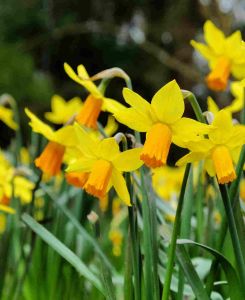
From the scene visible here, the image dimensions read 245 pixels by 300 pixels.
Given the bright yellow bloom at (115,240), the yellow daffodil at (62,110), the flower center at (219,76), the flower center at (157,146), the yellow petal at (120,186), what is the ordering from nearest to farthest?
the flower center at (157,146) < the yellow petal at (120,186) < the flower center at (219,76) < the bright yellow bloom at (115,240) < the yellow daffodil at (62,110)

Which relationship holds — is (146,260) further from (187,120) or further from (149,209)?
(187,120)

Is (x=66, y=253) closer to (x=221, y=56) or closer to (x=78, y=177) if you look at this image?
(x=78, y=177)

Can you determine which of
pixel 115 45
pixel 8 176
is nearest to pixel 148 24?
pixel 115 45

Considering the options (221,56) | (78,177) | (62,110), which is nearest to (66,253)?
(78,177)

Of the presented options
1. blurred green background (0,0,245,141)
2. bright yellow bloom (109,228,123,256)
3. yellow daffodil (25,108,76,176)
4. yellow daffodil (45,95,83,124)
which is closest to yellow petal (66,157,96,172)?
yellow daffodil (25,108,76,176)

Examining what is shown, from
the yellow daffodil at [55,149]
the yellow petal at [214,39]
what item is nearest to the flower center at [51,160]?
the yellow daffodil at [55,149]

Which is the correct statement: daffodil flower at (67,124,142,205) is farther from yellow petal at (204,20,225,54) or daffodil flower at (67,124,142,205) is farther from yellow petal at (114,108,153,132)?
yellow petal at (204,20,225,54)

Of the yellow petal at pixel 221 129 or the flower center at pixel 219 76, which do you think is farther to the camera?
the flower center at pixel 219 76

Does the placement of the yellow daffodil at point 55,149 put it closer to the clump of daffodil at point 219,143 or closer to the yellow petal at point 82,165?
the yellow petal at point 82,165
